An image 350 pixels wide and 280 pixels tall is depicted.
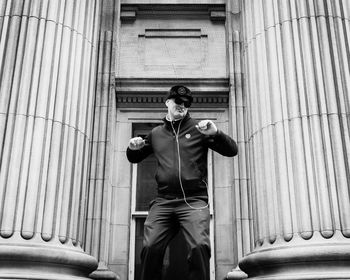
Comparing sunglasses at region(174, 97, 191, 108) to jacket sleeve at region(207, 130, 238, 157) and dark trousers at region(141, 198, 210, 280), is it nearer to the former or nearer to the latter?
jacket sleeve at region(207, 130, 238, 157)

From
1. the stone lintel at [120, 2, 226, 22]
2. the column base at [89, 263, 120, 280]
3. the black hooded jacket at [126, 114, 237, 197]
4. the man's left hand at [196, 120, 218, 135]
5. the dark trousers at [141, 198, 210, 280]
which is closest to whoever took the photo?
the dark trousers at [141, 198, 210, 280]

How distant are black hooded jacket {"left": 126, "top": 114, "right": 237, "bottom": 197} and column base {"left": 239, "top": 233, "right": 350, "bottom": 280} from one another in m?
1.42

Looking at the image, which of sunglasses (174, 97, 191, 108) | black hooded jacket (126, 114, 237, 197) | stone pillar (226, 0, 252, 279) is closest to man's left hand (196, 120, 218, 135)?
black hooded jacket (126, 114, 237, 197)

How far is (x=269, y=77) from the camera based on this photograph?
691cm

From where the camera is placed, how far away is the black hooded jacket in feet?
16.5

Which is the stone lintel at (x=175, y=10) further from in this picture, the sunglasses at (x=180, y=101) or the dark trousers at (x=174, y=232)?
the dark trousers at (x=174, y=232)

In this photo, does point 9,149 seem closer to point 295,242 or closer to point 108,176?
point 108,176

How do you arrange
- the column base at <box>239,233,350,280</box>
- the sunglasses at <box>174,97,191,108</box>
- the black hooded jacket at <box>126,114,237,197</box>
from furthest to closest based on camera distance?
the column base at <box>239,233,350,280</box>, the sunglasses at <box>174,97,191,108</box>, the black hooded jacket at <box>126,114,237,197</box>

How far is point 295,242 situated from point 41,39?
14.6ft

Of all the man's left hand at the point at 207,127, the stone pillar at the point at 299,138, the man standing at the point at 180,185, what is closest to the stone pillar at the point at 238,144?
the stone pillar at the point at 299,138

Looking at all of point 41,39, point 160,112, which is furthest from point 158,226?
point 160,112

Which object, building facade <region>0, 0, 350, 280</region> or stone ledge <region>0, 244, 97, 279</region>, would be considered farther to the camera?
building facade <region>0, 0, 350, 280</region>

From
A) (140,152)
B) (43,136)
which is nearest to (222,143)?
(140,152)

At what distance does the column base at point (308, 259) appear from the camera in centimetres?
547
